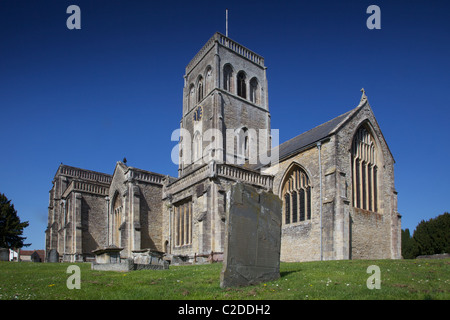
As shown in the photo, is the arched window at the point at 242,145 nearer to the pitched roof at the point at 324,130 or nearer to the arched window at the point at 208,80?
the arched window at the point at 208,80

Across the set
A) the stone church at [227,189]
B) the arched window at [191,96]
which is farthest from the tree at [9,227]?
the arched window at [191,96]

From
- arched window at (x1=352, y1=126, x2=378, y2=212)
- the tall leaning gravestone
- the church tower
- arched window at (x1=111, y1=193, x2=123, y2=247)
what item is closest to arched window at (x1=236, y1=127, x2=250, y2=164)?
the church tower

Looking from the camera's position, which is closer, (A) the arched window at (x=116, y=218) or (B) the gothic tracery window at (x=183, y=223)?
(B) the gothic tracery window at (x=183, y=223)

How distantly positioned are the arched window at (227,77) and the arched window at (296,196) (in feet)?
53.5

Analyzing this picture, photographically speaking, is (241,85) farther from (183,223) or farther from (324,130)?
(183,223)

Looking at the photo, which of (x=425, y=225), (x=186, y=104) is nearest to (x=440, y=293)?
(x=425, y=225)

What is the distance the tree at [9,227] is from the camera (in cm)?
4028

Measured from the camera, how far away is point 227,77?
3862 cm

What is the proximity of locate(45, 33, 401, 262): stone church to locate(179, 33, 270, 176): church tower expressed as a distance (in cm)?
13

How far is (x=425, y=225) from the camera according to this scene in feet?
112

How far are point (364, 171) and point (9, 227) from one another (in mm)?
37363

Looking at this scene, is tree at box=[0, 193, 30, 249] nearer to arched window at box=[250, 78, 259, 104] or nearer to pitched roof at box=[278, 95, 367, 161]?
arched window at box=[250, 78, 259, 104]

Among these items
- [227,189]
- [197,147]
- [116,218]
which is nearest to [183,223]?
[227,189]
